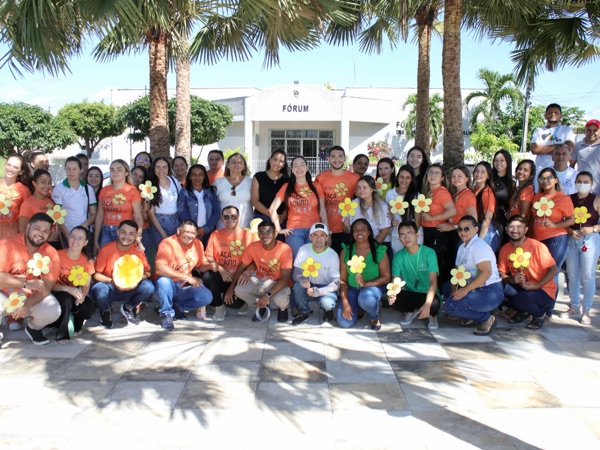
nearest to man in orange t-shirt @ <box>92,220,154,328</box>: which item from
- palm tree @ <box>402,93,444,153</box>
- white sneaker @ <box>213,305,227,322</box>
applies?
white sneaker @ <box>213,305,227,322</box>

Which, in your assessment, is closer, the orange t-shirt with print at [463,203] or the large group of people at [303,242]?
the large group of people at [303,242]

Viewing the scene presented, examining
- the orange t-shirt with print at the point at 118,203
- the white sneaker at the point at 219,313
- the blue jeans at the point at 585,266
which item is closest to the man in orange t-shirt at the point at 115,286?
the orange t-shirt with print at the point at 118,203

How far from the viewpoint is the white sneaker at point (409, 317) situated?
19.0 ft

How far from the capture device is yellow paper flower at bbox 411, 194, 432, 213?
602cm

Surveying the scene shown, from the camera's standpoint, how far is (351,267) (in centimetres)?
562

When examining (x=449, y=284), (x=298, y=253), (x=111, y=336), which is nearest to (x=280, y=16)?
(x=298, y=253)

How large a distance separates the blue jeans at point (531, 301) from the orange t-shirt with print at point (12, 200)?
5.35 meters

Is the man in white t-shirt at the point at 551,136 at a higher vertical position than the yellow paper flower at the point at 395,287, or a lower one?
higher

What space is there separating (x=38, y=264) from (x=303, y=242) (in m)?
2.75

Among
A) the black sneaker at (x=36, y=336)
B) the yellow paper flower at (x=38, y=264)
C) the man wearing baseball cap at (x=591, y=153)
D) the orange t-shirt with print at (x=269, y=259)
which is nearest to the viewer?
the yellow paper flower at (x=38, y=264)

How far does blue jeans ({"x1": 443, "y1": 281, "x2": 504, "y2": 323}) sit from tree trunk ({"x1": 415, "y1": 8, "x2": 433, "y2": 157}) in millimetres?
A: 5702

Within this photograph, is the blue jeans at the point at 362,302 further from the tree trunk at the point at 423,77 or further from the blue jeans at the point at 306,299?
the tree trunk at the point at 423,77

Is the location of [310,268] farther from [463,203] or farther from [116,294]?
[116,294]

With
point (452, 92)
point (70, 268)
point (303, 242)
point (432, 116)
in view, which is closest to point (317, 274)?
point (303, 242)
